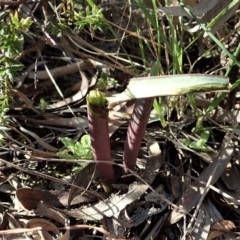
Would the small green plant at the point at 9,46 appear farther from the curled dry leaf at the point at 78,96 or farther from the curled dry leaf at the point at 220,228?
the curled dry leaf at the point at 220,228

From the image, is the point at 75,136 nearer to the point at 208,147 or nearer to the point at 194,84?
the point at 208,147

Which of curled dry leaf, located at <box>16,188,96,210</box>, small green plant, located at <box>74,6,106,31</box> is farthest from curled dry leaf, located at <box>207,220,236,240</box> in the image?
small green plant, located at <box>74,6,106,31</box>

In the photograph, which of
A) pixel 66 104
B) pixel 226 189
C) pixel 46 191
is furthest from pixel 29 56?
pixel 226 189

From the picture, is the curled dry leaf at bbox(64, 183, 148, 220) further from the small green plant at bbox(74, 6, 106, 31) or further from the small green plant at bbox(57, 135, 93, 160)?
the small green plant at bbox(74, 6, 106, 31)

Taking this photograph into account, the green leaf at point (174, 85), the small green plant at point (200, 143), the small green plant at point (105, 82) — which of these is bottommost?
the small green plant at point (200, 143)

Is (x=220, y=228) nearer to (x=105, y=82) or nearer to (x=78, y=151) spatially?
(x=78, y=151)

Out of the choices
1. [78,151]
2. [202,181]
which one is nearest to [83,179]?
[78,151]

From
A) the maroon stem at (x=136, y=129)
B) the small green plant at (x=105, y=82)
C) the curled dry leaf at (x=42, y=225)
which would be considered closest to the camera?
the maroon stem at (x=136, y=129)

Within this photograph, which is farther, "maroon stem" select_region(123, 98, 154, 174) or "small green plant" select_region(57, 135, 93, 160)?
"small green plant" select_region(57, 135, 93, 160)

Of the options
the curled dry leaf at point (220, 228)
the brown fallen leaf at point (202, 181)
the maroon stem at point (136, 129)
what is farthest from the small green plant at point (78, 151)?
the curled dry leaf at point (220, 228)
